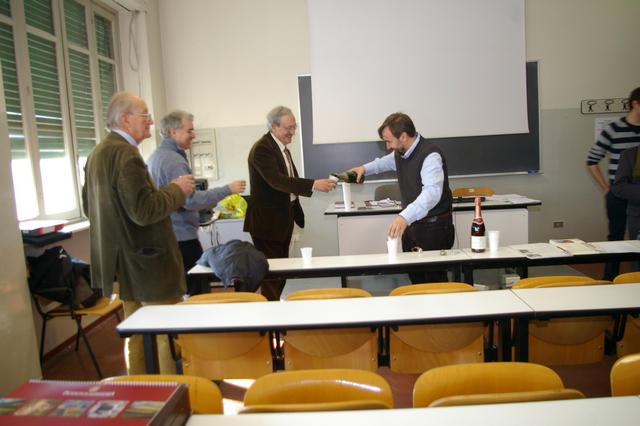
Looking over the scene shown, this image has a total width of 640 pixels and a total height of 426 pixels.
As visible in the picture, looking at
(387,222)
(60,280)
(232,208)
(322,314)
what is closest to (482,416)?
(322,314)

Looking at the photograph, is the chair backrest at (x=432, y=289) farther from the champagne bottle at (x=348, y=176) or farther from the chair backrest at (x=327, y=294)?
the champagne bottle at (x=348, y=176)

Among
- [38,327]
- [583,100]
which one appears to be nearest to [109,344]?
[38,327]

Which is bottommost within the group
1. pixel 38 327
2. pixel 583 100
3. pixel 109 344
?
pixel 109 344

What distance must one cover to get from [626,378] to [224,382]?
A: 6.98 ft

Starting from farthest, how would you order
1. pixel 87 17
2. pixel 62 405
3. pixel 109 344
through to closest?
pixel 87 17 < pixel 109 344 < pixel 62 405

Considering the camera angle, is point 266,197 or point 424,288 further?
point 266,197

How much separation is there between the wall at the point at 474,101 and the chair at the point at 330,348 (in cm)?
366

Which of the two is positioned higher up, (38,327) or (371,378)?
(371,378)

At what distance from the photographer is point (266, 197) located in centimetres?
326

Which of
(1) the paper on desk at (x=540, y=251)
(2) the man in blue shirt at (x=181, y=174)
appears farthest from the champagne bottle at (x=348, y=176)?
(1) the paper on desk at (x=540, y=251)

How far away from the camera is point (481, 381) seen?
4.18ft

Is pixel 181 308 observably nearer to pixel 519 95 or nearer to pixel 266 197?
pixel 266 197

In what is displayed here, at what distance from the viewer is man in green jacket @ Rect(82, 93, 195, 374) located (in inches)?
80.0

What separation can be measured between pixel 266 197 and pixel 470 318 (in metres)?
1.89
